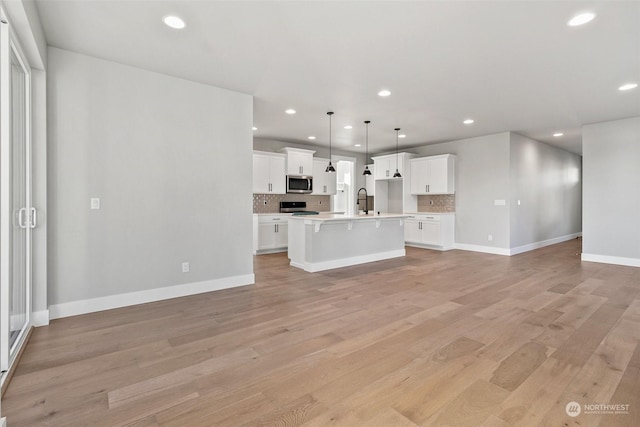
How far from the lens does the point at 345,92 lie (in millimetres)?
4336

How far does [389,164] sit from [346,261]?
3861 millimetres

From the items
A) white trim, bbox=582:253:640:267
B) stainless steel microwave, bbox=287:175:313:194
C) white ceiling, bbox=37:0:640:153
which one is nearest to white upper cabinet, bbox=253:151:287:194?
stainless steel microwave, bbox=287:175:313:194

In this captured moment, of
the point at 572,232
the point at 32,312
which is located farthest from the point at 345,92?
the point at 572,232

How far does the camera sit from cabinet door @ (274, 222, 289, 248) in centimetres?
716

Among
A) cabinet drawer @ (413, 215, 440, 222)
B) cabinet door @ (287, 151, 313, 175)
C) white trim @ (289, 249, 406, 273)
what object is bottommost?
white trim @ (289, 249, 406, 273)

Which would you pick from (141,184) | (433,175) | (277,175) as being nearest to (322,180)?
(277,175)

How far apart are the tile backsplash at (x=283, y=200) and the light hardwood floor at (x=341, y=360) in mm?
3660

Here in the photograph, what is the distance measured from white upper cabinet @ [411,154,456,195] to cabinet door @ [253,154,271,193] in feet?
12.2

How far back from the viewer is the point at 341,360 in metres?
2.30

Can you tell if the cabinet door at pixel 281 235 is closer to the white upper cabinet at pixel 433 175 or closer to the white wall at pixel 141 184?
the white wall at pixel 141 184

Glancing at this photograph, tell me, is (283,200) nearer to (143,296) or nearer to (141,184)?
(141,184)

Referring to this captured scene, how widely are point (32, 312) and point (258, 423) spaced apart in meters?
2.65

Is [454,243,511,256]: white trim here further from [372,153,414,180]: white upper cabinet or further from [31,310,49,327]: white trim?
[31,310,49,327]: white trim

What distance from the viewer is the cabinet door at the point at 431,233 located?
737cm
